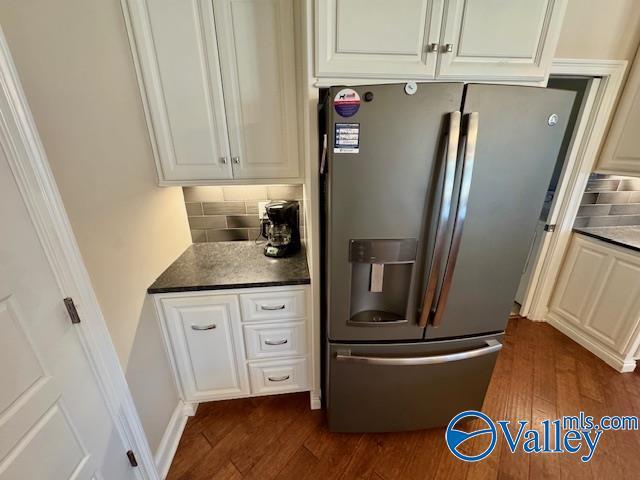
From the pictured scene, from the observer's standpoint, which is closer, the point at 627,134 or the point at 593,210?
the point at 627,134

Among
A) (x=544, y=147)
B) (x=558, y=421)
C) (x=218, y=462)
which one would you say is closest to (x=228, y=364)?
(x=218, y=462)

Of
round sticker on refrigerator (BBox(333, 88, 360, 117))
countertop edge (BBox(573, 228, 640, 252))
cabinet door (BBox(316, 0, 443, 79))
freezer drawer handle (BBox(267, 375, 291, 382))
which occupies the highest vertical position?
cabinet door (BBox(316, 0, 443, 79))

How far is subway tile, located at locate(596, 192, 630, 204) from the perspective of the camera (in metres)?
2.09

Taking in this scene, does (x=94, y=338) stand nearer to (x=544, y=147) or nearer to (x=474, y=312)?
(x=474, y=312)

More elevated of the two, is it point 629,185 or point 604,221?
point 629,185

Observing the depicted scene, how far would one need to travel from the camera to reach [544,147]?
98cm

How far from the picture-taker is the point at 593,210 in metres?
2.11

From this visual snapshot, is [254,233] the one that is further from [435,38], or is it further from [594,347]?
[594,347]

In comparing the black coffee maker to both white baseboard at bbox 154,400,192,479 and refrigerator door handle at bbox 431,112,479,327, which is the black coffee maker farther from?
white baseboard at bbox 154,400,192,479

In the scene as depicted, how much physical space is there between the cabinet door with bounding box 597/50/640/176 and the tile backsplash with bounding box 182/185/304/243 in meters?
Result: 2.22

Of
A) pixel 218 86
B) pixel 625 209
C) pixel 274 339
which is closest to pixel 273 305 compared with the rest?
pixel 274 339

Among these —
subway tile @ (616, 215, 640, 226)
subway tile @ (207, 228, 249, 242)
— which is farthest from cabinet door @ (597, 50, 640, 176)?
subway tile @ (207, 228, 249, 242)

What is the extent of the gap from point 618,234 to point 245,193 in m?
2.83

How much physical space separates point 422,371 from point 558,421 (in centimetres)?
107
